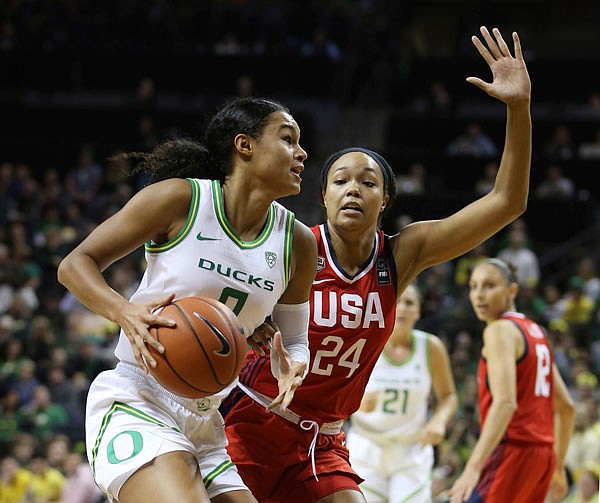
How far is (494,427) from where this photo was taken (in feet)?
15.9

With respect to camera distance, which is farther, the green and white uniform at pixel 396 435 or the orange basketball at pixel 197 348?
the green and white uniform at pixel 396 435

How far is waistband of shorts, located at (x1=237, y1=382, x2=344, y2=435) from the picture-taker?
12.7ft

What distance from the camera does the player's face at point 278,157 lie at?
3408 mm

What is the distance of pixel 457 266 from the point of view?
11.6 metres

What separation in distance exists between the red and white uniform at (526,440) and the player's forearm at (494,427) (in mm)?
296

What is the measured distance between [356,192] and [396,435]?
8.40 feet

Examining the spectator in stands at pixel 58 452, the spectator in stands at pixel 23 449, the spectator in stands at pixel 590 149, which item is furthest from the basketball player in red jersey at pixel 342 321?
the spectator in stands at pixel 590 149

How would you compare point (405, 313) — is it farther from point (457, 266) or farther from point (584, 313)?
point (457, 266)

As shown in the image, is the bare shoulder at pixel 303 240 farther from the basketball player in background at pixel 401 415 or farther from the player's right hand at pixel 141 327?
the basketball player in background at pixel 401 415

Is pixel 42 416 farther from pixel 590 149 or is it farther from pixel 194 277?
pixel 590 149

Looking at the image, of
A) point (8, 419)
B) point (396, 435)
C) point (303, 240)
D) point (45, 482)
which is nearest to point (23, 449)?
point (45, 482)

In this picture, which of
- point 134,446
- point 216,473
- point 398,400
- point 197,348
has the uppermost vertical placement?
point 197,348

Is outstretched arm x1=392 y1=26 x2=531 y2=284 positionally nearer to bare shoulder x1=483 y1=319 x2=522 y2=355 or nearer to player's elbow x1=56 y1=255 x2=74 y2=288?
bare shoulder x1=483 y1=319 x2=522 y2=355

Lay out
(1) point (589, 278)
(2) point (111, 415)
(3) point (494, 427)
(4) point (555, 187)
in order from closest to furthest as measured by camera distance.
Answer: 1. (2) point (111, 415)
2. (3) point (494, 427)
3. (1) point (589, 278)
4. (4) point (555, 187)
